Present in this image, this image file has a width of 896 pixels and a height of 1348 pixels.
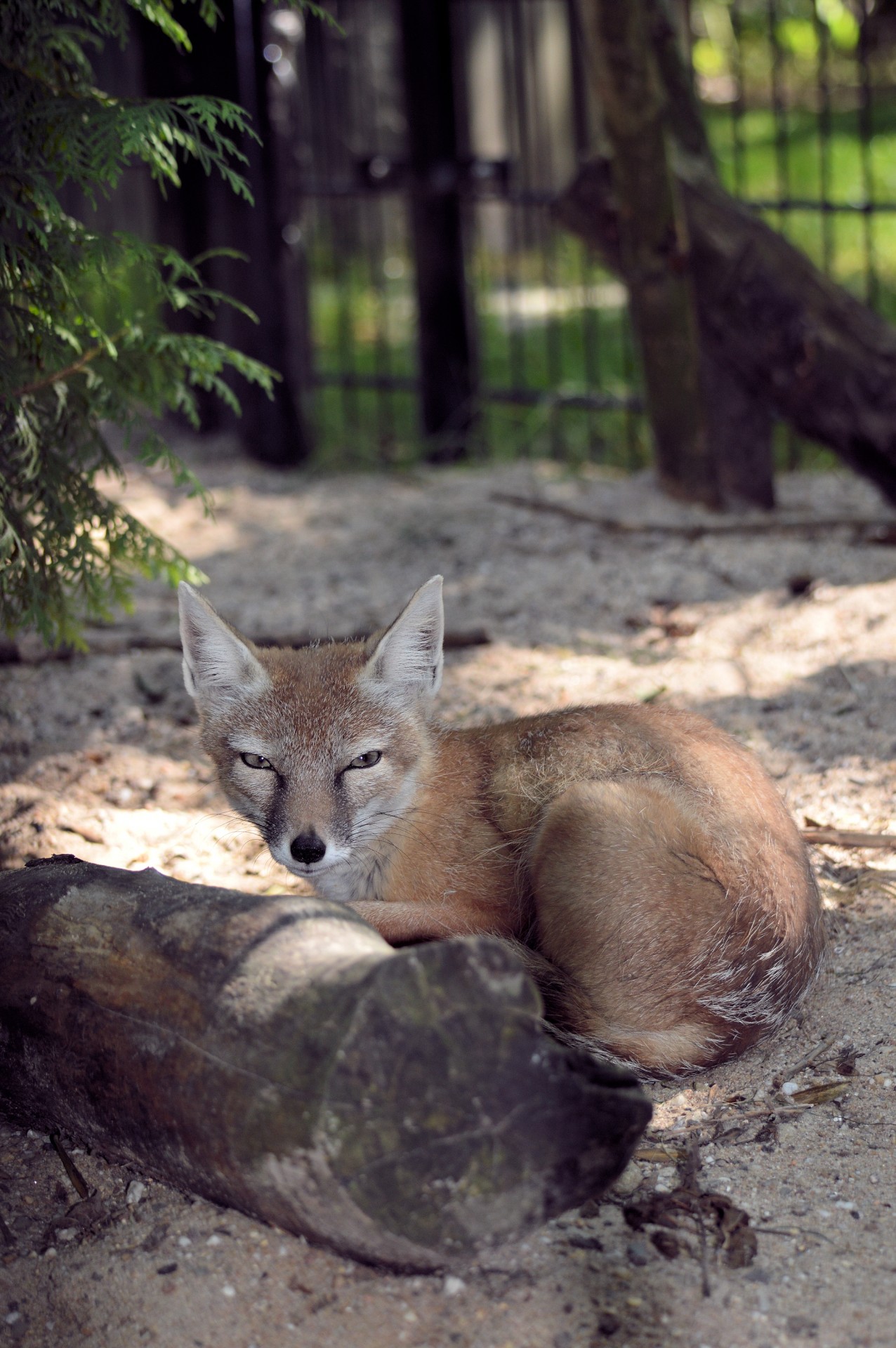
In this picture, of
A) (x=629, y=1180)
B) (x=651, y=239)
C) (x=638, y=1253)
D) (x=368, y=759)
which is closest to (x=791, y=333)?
(x=651, y=239)

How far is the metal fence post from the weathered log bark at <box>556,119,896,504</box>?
7.37 ft

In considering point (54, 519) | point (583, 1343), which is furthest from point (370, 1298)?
point (54, 519)

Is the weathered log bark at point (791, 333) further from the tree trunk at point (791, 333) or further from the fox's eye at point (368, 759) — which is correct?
the fox's eye at point (368, 759)

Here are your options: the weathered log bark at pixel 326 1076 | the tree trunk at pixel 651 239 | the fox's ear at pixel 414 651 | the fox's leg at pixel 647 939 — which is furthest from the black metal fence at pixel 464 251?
the weathered log bark at pixel 326 1076

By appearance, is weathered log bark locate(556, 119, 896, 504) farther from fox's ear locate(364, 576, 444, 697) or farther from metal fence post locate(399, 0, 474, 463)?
fox's ear locate(364, 576, 444, 697)

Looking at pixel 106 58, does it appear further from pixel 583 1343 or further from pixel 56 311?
pixel 583 1343

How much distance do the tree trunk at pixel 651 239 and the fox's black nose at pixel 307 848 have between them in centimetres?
446

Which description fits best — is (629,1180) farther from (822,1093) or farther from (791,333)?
(791,333)

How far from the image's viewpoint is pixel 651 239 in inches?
267

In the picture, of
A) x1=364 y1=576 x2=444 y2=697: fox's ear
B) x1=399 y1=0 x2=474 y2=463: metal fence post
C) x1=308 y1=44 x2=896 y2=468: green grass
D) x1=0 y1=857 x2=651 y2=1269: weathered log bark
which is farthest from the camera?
x1=308 y1=44 x2=896 y2=468: green grass

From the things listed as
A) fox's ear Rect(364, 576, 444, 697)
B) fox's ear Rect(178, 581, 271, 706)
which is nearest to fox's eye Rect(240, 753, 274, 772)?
fox's ear Rect(178, 581, 271, 706)

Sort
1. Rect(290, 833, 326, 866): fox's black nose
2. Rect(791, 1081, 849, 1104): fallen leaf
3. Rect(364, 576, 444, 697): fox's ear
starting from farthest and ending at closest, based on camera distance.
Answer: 1. Rect(364, 576, 444, 697): fox's ear
2. Rect(290, 833, 326, 866): fox's black nose
3. Rect(791, 1081, 849, 1104): fallen leaf

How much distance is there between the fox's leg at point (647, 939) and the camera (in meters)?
3.14

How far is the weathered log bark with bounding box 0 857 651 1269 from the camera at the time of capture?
2406mm
